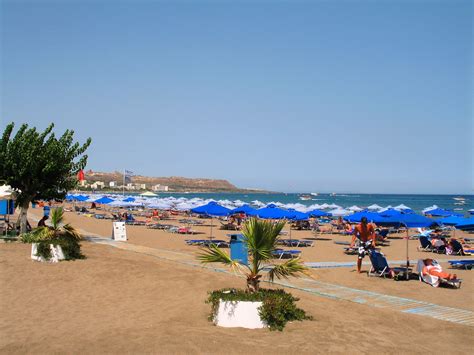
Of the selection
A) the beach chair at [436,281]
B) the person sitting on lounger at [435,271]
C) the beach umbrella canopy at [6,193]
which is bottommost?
the beach chair at [436,281]

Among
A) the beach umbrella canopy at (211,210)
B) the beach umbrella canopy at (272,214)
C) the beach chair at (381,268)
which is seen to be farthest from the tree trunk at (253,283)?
the beach umbrella canopy at (211,210)

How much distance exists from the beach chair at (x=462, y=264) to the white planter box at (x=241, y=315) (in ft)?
33.0

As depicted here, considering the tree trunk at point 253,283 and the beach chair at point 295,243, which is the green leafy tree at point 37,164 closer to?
the beach chair at point 295,243

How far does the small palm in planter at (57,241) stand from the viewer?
12.9 metres

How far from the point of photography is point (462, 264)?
585 inches

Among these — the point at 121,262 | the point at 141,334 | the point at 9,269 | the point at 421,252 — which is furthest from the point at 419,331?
the point at 421,252

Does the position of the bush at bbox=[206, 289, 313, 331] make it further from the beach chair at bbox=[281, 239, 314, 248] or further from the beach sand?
the beach chair at bbox=[281, 239, 314, 248]

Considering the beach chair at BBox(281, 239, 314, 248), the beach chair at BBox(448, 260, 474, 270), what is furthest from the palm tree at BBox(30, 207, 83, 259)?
the beach chair at BBox(448, 260, 474, 270)

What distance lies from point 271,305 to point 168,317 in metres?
1.78

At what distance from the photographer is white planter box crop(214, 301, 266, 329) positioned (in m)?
6.85

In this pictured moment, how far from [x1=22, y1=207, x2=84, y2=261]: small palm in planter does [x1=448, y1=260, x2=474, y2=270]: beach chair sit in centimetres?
1091

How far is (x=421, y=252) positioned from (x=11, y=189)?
52.5ft

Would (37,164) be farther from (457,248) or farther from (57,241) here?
(457,248)

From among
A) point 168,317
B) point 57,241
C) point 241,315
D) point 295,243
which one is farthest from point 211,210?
point 241,315
